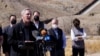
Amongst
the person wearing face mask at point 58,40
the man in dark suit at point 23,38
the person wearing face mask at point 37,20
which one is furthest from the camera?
the person wearing face mask at point 58,40

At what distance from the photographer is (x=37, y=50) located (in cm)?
952

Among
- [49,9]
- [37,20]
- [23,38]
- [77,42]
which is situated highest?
[37,20]

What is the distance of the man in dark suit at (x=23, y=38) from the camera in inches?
367

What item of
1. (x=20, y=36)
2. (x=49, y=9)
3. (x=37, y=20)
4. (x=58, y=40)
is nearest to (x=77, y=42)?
(x=58, y=40)

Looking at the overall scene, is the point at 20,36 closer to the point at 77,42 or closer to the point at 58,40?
the point at 58,40

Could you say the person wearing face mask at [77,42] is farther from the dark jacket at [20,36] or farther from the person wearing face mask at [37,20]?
the dark jacket at [20,36]

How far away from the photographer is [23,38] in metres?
9.46

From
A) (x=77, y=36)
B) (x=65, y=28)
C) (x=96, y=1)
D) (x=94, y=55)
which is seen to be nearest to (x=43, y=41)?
(x=77, y=36)

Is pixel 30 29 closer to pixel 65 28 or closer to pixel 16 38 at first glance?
pixel 16 38

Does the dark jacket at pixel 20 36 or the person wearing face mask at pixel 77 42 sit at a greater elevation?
the dark jacket at pixel 20 36

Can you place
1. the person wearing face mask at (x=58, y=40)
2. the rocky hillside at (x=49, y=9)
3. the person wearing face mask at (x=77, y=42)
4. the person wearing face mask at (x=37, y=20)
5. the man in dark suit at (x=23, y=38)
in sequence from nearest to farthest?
the man in dark suit at (x=23, y=38) < the person wearing face mask at (x=37, y=20) < the person wearing face mask at (x=58, y=40) < the person wearing face mask at (x=77, y=42) < the rocky hillside at (x=49, y=9)

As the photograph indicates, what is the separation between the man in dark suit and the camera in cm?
931

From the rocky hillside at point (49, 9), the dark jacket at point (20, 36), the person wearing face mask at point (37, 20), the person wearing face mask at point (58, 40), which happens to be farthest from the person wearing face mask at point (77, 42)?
the rocky hillside at point (49, 9)

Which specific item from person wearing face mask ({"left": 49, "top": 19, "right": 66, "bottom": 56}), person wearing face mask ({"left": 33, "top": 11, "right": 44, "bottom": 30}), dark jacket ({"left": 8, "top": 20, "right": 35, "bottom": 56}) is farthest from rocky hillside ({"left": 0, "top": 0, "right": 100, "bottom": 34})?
dark jacket ({"left": 8, "top": 20, "right": 35, "bottom": 56})
